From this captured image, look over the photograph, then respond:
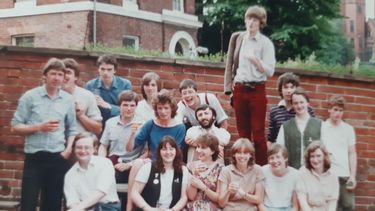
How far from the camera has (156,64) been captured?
7.49m

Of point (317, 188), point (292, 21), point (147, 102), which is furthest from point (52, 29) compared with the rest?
point (317, 188)

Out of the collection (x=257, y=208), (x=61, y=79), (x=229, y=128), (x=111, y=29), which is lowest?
(x=257, y=208)

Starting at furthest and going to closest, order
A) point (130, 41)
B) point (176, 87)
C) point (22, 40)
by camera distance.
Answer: point (130, 41) < point (22, 40) < point (176, 87)

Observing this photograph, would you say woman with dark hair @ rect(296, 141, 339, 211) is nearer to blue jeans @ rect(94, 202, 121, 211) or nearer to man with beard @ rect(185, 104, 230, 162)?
man with beard @ rect(185, 104, 230, 162)

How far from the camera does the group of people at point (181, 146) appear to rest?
5434mm

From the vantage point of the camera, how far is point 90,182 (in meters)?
5.44

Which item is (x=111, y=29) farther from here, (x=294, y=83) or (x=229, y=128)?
(x=294, y=83)

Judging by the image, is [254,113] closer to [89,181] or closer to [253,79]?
[253,79]

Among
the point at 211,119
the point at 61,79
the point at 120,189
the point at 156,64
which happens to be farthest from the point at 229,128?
the point at 61,79

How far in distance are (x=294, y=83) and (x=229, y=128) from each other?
135 cm

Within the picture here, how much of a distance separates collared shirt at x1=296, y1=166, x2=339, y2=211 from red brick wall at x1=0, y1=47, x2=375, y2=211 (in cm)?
178

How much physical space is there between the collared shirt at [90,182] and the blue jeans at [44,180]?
87 millimetres

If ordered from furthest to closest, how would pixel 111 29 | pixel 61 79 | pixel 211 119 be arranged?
pixel 111 29 < pixel 211 119 < pixel 61 79

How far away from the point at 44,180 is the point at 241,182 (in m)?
1.64
